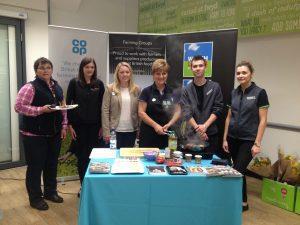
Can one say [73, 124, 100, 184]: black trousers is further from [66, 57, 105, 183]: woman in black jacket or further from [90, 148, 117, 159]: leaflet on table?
[90, 148, 117, 159]: leaflet on table

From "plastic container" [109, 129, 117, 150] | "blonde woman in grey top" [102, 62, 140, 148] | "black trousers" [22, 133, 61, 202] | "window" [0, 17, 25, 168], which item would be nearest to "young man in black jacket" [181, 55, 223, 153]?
"blonde woman in grey top" [102, 62, 140, 148]

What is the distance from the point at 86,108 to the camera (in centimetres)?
305

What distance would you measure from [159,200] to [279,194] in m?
1.81

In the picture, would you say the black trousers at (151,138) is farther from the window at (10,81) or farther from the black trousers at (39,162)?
the window at (10,81)

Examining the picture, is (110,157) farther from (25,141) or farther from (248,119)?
(248,119)

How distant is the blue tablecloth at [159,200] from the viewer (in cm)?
189

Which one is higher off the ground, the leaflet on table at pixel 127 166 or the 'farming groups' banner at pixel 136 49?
the 'farming groups' banner at pixel 136 49

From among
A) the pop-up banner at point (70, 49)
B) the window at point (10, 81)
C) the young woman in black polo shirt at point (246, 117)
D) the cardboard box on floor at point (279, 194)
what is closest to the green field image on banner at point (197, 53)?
the young woman in black polo shirt at point (246, 117)

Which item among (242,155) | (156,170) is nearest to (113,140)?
(156,170)

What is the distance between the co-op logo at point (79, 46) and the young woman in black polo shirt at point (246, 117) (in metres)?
1.78

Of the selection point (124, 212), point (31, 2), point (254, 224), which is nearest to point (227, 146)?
A: point (254, 224)

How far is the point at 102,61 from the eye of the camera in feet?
12.4

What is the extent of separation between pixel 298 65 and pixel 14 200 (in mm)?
3368

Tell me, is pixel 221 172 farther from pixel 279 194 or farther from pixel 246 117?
pixel 279 194
